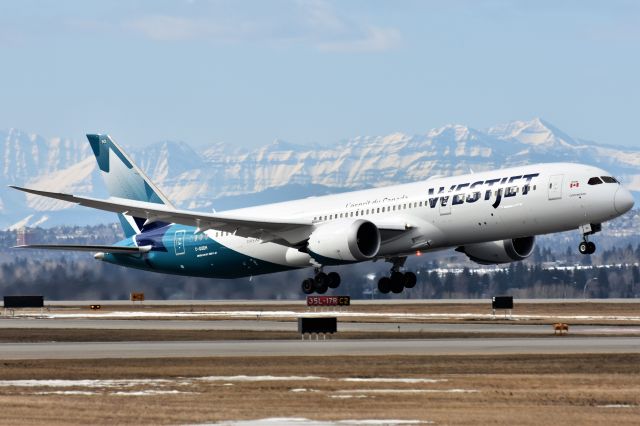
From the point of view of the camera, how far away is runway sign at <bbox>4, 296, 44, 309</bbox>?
117 metres

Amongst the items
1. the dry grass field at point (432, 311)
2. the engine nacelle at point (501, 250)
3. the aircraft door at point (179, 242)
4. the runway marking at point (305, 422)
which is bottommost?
the runway marking at point (305, 422)

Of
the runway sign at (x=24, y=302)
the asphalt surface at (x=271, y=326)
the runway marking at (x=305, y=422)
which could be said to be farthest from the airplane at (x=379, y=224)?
the runway marking at (x=305, y=422)

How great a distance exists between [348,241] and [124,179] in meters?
25.1

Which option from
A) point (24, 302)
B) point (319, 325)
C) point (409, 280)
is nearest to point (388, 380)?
point (319, 325)

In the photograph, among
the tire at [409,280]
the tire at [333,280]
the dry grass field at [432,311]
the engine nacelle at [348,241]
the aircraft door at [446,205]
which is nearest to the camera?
the aircraft door at [446,205]

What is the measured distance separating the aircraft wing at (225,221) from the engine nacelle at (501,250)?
969 cm

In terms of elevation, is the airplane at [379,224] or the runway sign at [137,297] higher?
the airplane at [379,224]

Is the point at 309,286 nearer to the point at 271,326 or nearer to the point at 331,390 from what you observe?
the point at 271,326

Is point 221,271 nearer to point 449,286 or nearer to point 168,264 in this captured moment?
point 168,264

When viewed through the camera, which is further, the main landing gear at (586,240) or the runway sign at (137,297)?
the runway sign at (137,297)

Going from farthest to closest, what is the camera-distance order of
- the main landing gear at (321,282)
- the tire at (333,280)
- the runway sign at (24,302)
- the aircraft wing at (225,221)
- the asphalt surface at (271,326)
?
1. the runway sign at (24,302)
2. the asphalt surface at (271,326)
3. the main landing gear at (321,282)
4. the tire at (333,280)
5. the aircraft wing at (225,221)

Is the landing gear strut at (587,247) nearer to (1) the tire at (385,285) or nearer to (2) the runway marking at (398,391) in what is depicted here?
(1) the tire at (385,285)

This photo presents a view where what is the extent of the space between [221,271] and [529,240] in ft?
62.3

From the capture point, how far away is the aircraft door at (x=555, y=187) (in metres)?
64.3
